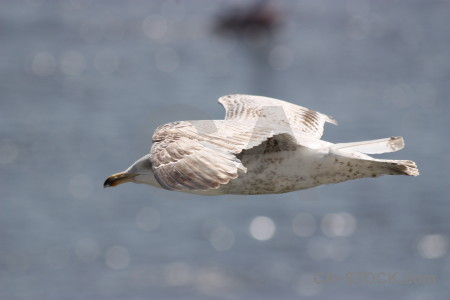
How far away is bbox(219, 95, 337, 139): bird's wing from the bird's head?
5.52 feet

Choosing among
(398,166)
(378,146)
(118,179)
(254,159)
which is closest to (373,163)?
(398,166)

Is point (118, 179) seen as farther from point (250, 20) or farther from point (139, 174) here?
point (250, 20)

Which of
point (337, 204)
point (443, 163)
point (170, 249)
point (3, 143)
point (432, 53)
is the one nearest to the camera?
point (170, 249)

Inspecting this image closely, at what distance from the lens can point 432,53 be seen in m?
66.4

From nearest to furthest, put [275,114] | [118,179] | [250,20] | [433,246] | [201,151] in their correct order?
[201,151] → [118,179] → [275,114] → [433,246] → [250,20]

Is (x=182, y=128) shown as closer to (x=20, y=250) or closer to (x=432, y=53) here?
(x=20, y=250)

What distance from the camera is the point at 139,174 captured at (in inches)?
415

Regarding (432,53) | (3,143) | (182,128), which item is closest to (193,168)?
(182,128)

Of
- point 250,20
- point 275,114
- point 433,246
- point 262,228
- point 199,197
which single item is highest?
point 250,20

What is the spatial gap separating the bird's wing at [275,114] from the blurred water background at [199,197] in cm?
2076

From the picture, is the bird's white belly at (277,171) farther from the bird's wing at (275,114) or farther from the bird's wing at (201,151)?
the bird's wing at (275,114)

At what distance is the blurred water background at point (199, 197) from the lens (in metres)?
38.2

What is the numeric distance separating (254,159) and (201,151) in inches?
37.5

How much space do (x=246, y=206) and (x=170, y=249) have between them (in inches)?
155
